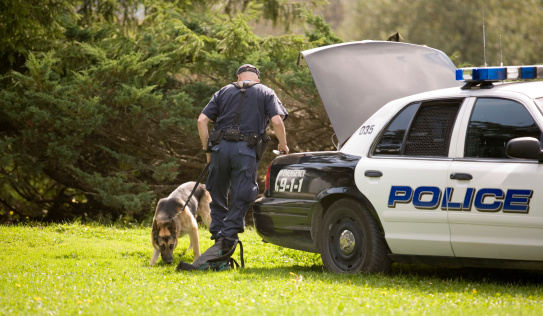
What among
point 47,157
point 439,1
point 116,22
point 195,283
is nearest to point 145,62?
point 47,157

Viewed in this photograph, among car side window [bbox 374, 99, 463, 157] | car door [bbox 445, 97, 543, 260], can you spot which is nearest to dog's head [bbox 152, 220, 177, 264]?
car side window [bbox 374, 99, 463, 157]

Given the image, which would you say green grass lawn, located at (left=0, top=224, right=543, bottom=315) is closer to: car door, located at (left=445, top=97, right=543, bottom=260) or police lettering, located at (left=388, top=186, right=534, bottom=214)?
car door, located at (left=445, top=97, right=543, bottom=260)

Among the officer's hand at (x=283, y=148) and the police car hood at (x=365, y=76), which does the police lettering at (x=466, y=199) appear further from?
the officer's hand at (x=283, y=148)

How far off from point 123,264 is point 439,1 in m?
32.0

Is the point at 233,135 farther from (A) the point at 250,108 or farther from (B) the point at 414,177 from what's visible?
(B) the point at 414,177

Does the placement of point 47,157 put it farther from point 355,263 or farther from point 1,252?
point 355,263

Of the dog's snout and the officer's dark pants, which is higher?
the officer's dark pants

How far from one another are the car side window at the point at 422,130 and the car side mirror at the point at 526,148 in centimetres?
71

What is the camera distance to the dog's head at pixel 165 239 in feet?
27.3

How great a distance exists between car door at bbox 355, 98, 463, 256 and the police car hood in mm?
765

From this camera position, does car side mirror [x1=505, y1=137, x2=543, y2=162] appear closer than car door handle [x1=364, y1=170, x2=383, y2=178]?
Yes

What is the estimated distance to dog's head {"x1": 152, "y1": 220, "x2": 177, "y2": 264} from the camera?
8.33 m

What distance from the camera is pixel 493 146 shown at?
5875 millimetres

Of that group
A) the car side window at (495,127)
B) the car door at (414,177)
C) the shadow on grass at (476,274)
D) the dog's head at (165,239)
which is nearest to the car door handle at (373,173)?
the car door at (414,177)
